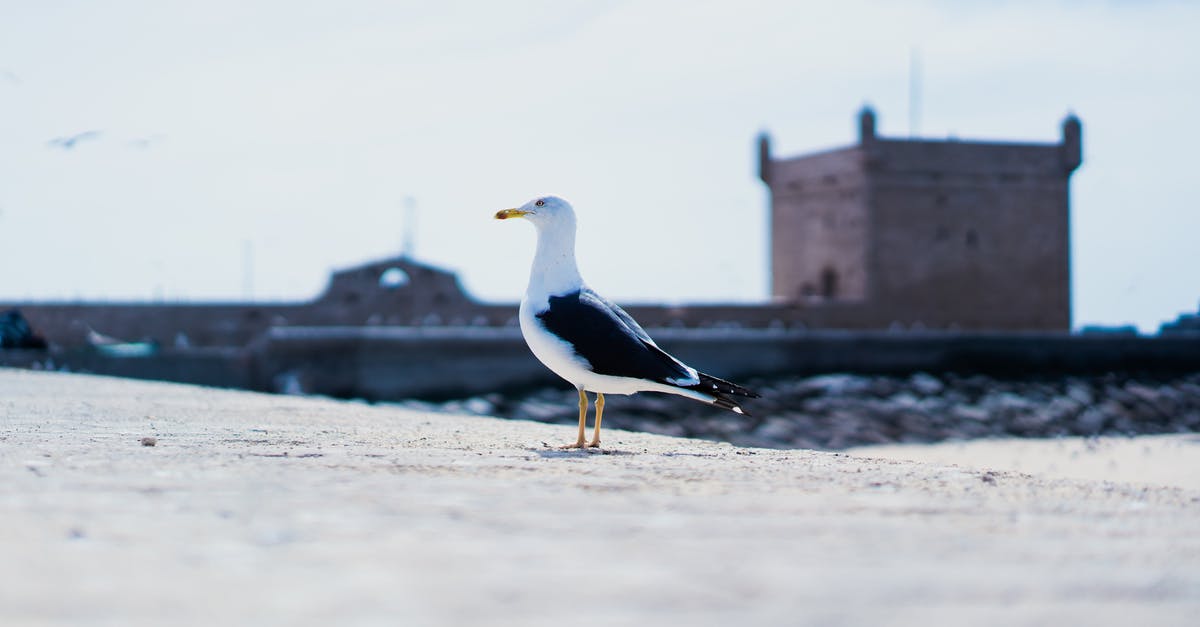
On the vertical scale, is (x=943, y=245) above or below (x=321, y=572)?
above

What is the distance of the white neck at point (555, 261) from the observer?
5988mm

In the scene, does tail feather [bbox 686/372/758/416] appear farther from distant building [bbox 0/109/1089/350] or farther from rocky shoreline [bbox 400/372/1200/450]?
distant building [bbox 0/109/1089/350]

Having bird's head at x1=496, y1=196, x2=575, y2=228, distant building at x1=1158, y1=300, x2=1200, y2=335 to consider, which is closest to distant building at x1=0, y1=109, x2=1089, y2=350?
distant building at x1=1158, y1=300, x2=1200, y2=335

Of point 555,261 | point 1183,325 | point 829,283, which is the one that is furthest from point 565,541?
point 829,283

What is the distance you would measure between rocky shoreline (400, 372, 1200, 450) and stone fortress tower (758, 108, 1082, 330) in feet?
45.9

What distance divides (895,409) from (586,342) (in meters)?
16.4

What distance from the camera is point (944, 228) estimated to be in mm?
39469

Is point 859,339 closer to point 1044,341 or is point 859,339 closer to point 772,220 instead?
point 1044,341

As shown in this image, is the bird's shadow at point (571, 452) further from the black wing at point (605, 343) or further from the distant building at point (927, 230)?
the distant building at point (927, 230)

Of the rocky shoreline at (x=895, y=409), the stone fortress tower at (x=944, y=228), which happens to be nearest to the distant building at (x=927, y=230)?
the stone fortress tower at (x=944, y=228)

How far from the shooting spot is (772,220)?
42.4 meters

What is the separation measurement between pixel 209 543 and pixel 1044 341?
24.1 m

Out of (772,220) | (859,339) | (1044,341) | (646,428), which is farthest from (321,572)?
(772,220)

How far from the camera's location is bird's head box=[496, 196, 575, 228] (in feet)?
19.9
